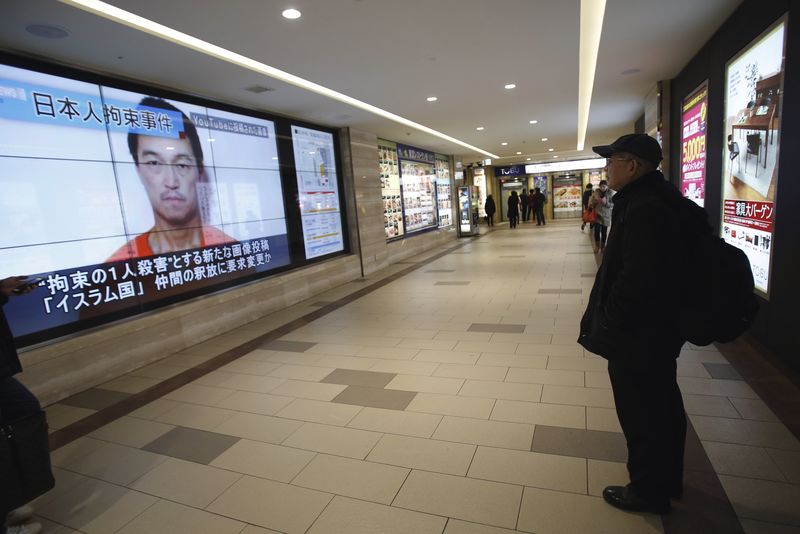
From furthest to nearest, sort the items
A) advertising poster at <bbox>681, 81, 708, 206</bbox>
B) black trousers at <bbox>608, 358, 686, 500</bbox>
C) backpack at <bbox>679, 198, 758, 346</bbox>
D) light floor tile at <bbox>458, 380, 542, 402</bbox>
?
advertising poster at <bbox>681, 81, 708, 206</bbox>
light floor tile at <bbox>458, 380, 542, 402</bbox>
black trousers at <bbox>608, 358, 686, 500</bbox>
backpack at <bbox>679, 198, 758, 346</bbox>

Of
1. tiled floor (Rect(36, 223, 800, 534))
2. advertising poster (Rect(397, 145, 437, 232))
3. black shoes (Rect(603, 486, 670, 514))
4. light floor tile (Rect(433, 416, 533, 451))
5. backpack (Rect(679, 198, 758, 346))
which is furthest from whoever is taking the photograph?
advertising poster (Rect(397, 145, 437, 232))

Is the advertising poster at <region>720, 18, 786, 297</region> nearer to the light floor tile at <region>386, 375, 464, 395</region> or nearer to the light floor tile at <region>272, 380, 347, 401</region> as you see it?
the light floor tile at <region>386, 375, 464, 395</region>

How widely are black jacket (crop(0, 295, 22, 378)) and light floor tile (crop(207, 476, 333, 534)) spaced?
1.17 metres

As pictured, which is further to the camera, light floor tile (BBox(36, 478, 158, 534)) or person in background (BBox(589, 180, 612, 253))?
person in background (BBox(589, 180, 612, 253))

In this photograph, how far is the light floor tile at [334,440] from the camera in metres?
2.64

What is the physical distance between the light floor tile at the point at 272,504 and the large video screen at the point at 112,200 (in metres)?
2.75

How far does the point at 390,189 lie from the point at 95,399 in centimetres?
772

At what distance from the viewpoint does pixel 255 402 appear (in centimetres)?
342

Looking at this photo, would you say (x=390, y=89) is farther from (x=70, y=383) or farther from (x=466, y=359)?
(x=70, y=383)

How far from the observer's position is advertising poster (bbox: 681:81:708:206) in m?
4.94

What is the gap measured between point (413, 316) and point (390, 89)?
10.3 ft

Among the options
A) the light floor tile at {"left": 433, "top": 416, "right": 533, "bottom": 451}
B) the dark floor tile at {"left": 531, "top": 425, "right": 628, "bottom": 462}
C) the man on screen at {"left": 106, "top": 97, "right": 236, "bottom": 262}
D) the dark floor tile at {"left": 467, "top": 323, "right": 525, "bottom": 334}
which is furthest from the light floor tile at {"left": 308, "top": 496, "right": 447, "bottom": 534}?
the man on screen at {"left": 106, "top": 97, "right": 236, "bottom": 262}

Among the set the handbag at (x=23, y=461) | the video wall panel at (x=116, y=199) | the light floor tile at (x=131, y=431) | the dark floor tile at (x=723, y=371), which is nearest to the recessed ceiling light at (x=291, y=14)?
the video wall panel at (x=116, y=199)

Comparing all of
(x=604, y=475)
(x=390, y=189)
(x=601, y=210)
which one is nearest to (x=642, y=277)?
(x=604, y=475)
